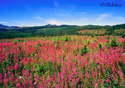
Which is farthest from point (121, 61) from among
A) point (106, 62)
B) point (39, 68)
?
point (39, 68)

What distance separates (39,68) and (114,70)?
3512 millimetres

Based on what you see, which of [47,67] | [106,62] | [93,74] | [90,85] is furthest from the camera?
[47,67]

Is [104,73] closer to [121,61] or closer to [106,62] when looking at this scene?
[106,62]

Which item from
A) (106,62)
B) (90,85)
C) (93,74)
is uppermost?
(106,62)

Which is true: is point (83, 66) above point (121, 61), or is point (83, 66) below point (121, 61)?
below

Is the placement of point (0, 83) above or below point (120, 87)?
below

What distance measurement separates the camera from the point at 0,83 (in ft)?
10.4

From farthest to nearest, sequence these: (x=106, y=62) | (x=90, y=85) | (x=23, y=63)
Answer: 1. (x=23, y=63)
2. (x=106, y=62)
3. (x=90, y=85)

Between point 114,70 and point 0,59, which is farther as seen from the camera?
point 0,59

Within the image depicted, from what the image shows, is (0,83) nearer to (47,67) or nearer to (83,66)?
(47,67)

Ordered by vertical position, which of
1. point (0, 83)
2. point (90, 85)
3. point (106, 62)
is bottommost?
point (0, 83)

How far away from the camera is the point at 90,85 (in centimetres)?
269

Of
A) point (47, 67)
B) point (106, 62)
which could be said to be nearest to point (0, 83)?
point (47, 67)

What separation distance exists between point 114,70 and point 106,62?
52 centimetres
